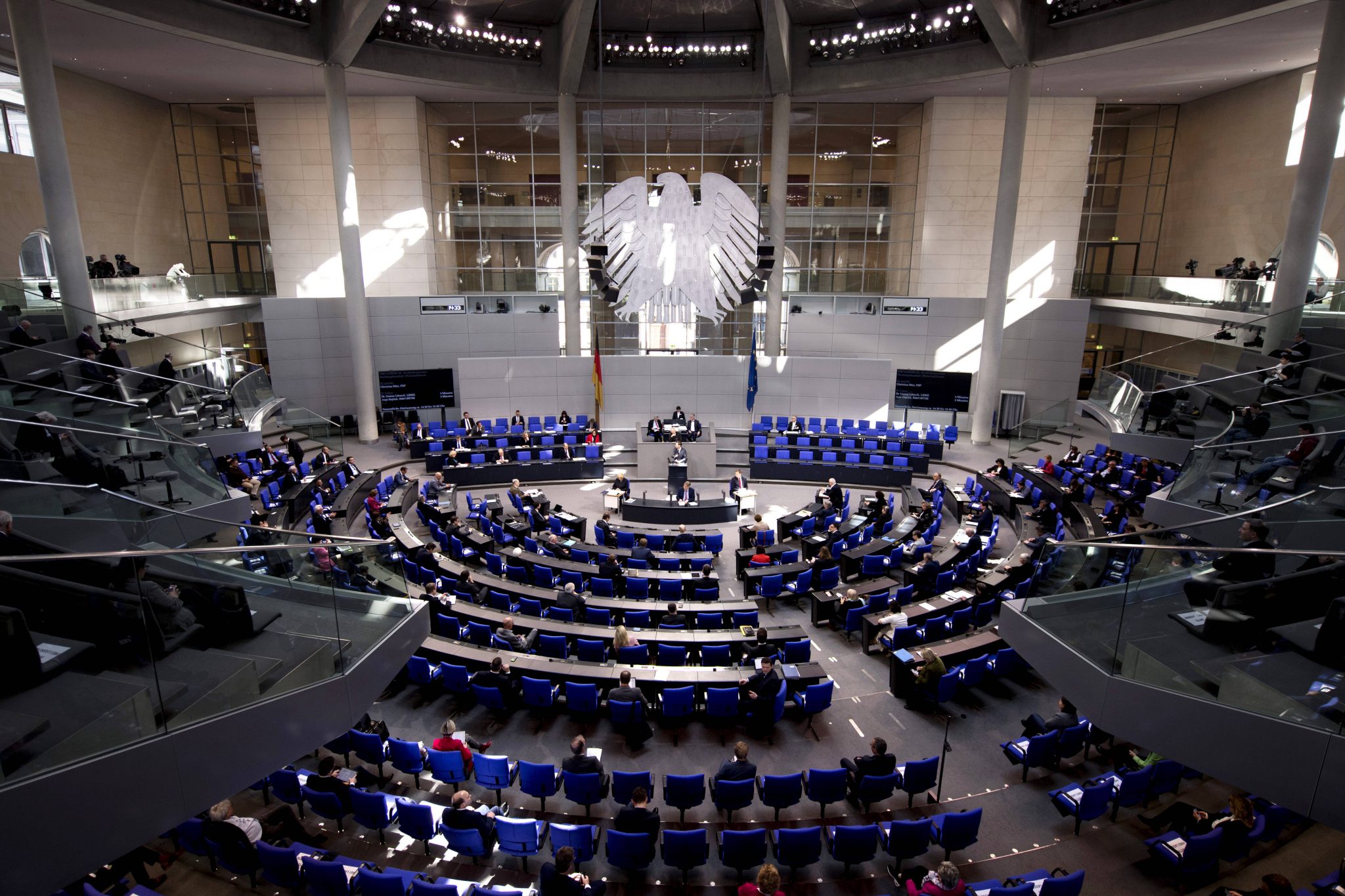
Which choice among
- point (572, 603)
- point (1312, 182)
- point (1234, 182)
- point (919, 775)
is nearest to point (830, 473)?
point (572, 603)

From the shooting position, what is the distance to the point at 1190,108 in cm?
2430

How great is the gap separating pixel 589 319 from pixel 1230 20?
758 inches

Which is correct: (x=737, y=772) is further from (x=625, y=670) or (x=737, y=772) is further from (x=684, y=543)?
(x=684, y=543)

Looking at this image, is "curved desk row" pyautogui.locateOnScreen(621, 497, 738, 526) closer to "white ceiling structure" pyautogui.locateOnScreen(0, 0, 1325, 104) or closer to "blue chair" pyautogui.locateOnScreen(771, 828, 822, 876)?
"white ceiling structure" pyautogui.locateOnScreen(0, 0, 1325, 104)

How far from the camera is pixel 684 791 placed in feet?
23.3

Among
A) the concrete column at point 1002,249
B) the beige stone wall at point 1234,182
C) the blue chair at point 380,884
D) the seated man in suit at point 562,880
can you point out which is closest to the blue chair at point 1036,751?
the seated man in suit at point 562,880

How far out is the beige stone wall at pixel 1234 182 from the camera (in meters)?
20.3

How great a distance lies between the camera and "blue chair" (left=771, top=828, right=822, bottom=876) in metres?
6.38

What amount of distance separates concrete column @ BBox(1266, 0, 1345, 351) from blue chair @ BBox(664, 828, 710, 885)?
15.2 meters

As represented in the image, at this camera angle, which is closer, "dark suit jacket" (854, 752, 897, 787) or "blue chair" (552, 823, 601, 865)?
"blue chair" (552, 823, 601, 865)

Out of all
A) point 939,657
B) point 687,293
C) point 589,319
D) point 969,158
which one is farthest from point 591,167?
point 939,657

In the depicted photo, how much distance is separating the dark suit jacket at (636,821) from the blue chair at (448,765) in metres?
1.88

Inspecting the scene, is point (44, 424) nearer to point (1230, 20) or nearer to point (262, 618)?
point (262, 618)

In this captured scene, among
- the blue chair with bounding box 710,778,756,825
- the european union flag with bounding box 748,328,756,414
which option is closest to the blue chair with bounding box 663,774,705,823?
the blue chair with bounding box 710,778,756,825
